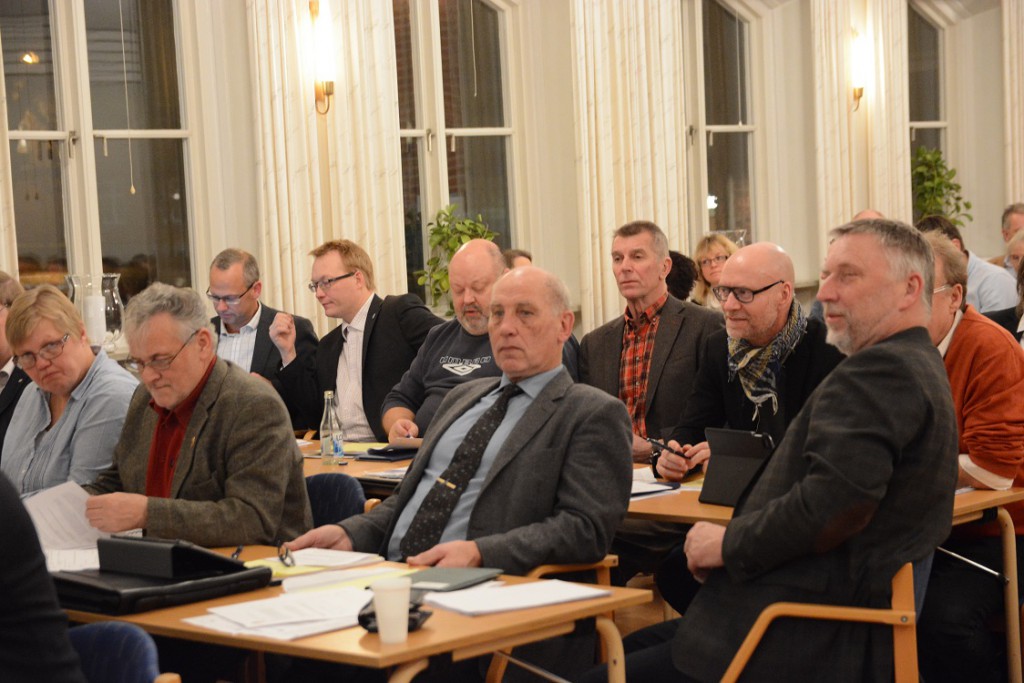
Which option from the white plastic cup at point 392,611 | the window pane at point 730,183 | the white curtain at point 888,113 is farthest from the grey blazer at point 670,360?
the white curtain at point 888,113

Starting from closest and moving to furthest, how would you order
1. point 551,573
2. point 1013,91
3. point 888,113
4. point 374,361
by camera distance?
point 551,573
point 374,361
point 888,113
point 1013,91

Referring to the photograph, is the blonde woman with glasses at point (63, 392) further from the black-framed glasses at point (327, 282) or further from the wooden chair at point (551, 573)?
the black-framed glasses at point (327, 282)

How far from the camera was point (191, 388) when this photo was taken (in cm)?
363

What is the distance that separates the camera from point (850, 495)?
272cm

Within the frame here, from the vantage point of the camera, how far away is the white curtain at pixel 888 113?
12.0 m

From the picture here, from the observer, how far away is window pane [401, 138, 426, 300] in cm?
→ 917

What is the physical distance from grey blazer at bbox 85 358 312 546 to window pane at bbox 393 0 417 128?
5.81m

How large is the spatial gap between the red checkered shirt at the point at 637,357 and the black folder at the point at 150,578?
2690 millimetres

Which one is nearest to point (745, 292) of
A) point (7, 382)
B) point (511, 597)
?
point (511, 597)

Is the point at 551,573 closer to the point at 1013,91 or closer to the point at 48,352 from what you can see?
the point at 48,352

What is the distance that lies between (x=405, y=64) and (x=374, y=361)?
144 inches

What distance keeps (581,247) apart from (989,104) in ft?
20.5

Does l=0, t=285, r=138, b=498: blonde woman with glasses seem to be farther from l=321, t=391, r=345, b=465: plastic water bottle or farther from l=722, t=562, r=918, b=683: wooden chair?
l=722, t=562, r=918, b=683: wooden chair

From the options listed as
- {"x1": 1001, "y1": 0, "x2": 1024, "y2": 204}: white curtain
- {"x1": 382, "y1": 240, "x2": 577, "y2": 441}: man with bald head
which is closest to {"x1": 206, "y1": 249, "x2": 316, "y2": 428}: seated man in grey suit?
{"x1": 382, "y1": 240, "x2": 577, "y2": 441}: man with bald head
